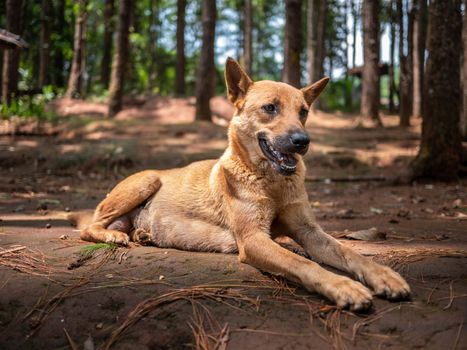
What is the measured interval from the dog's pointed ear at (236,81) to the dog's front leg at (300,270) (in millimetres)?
1503

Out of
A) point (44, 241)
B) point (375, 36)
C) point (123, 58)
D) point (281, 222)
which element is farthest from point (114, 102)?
point (281, 222)

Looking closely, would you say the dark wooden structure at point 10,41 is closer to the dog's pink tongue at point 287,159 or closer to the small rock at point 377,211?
the dog's pink tongue at point 287,159

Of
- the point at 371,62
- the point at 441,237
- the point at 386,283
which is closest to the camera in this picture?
the point at 386,283

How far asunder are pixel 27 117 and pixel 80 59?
5496 millimetres

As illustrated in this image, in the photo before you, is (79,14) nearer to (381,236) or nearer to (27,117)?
(27,117)

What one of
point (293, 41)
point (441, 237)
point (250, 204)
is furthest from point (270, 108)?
point (293, 41)

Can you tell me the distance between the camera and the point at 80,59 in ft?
60.8

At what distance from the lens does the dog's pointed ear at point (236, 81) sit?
4.38m

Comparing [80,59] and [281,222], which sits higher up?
[80,59]

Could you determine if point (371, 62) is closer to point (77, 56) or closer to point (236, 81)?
point (236, 81)

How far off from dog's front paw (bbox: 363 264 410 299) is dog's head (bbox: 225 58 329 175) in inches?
44.8

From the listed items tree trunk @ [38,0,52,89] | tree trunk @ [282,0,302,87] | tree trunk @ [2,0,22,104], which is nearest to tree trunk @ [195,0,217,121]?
tree trunk @ [282,0,302,87]

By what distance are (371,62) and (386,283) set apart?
41.7ft

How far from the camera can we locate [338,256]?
3545 millimetres
